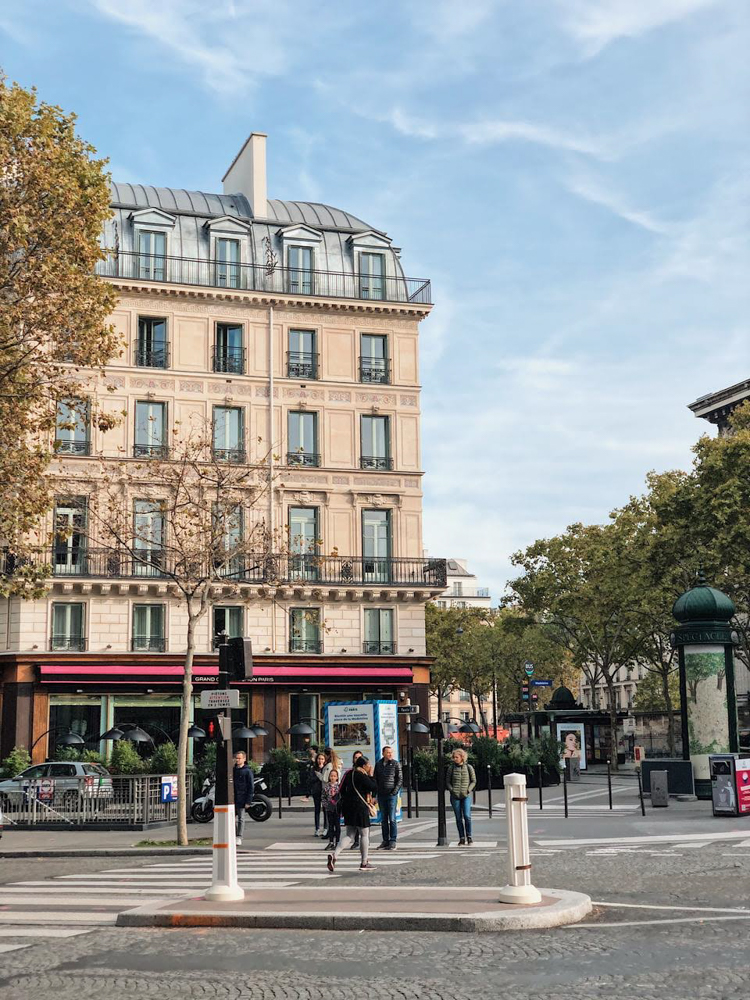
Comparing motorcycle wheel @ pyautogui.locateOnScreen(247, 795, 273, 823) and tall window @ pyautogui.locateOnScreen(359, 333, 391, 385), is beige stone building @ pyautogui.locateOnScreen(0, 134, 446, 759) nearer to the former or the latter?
tall window @ pyautogui.locateOnScreen(359, 333, 391, 385)

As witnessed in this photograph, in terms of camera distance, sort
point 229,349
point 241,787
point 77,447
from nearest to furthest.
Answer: point 241,787
point 77,447
point 229,349

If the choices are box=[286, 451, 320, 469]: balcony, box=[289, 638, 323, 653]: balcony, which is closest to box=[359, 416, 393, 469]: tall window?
box=[286, 451, 320, 469]: balcony

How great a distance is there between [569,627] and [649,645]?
530cm

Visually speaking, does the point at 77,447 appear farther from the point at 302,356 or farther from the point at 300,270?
the point at 300,270

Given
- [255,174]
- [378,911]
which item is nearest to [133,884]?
[378,911]

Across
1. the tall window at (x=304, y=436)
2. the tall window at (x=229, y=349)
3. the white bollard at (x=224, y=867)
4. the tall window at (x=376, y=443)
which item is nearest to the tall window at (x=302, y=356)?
the tall window at (x=304, y=436)

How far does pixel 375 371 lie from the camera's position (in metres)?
48.1

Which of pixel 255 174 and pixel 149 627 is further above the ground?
pixel 255 174

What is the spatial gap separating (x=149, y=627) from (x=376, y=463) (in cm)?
1078

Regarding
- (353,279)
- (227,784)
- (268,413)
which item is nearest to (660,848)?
(227,784)

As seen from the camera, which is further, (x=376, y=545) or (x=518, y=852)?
(x=376, y=545)

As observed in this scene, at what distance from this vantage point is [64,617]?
42.9 m

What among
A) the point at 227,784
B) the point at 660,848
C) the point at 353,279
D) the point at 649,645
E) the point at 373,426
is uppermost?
the point at 353,279

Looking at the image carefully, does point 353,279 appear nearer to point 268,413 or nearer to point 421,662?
point 268,413
